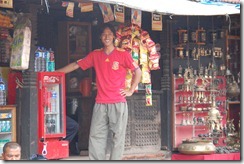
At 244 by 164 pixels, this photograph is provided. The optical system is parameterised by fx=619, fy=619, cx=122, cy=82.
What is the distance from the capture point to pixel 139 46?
9.66 meters

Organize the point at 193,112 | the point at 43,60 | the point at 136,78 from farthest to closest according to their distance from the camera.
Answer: the point at 193,112 → the point at 43,60 → the point at 136,78

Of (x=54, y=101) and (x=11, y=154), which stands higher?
(x=54, y=101)

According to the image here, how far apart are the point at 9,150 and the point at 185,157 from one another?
4.50m

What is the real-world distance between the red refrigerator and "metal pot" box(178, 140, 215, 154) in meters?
2.30

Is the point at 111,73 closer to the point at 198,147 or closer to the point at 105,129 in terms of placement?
the point at 105,129

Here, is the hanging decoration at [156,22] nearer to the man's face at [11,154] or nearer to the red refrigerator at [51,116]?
the red refrigerator at [51,116]

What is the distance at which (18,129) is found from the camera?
29.9 feet

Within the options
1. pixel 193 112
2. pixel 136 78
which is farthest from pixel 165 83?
pixel 136 78

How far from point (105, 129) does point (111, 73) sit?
0.77 m

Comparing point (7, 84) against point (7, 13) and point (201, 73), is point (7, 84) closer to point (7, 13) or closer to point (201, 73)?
point (7, 13)

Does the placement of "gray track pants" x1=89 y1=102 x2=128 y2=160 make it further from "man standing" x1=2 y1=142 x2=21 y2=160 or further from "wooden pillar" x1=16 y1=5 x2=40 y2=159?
"man standing" x1=2 y1=142 x2=21 y2=160

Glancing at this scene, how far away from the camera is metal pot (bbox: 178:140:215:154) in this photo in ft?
34.2

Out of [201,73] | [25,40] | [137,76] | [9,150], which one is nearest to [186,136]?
[201,73]

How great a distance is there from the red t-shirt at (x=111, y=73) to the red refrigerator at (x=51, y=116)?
857 mm
